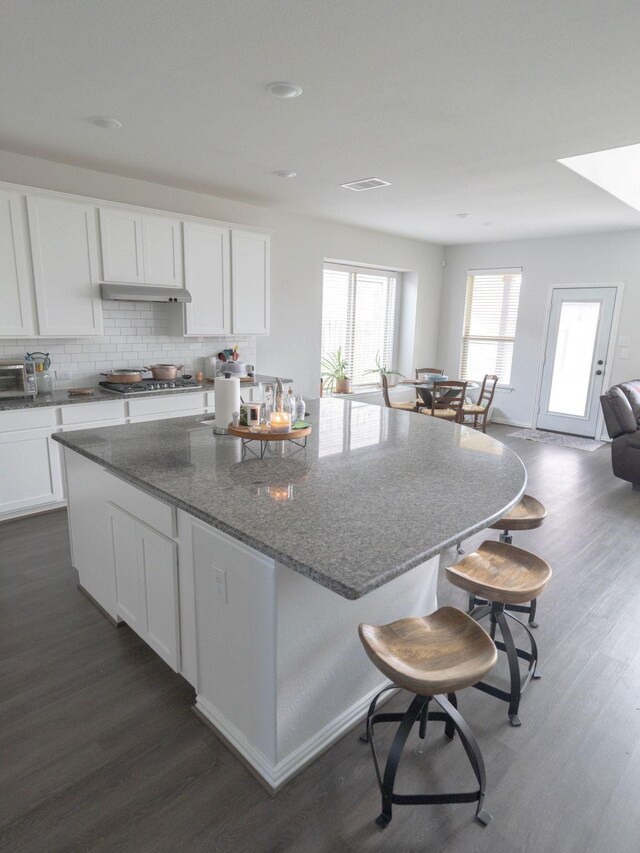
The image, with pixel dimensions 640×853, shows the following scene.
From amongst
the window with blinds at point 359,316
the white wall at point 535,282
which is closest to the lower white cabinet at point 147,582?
the window with blinds at point 359,316

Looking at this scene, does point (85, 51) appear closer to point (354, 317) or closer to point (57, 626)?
point (57, 626)

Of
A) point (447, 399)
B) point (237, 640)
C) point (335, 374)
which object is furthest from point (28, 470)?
point (447, 399)

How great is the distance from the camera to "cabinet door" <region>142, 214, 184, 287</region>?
166 inches

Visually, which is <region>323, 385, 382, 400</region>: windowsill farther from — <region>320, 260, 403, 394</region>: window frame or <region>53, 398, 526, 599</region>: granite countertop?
<region>53, 398, 526, 599</region>: granite countertop

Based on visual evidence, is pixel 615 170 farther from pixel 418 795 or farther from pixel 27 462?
pixel 27 462

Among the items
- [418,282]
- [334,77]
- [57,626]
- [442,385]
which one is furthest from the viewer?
[418,282]

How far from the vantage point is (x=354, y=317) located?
277 inches

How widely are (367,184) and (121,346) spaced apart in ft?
8.58

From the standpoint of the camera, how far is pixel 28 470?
3.71 meters

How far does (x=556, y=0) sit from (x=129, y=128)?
2441 mm

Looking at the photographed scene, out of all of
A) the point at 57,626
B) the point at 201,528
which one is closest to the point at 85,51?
the point at 201,528

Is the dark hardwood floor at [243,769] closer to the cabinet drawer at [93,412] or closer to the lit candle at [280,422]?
the lit candle at [280,422]

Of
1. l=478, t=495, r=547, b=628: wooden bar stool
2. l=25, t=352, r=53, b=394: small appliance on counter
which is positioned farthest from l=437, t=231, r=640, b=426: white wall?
l=25, t=352, r=53, b=394: small appliance on counter

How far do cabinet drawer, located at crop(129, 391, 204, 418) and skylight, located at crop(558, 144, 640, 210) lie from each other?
346cm
